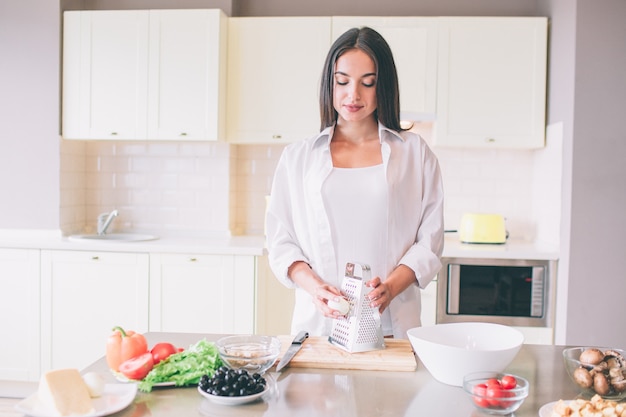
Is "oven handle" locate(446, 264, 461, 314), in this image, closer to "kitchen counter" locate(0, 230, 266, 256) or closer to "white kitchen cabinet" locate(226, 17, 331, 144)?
"kitchen counter" locate(0, 230, 266, 256)

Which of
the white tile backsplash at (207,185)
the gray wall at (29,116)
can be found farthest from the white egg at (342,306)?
the gray wall at (29,116)

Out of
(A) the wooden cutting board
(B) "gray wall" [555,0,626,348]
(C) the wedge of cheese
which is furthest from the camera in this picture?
(B) "gray wall" [555,0,626,348]

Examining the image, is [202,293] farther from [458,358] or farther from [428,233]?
[458,358]

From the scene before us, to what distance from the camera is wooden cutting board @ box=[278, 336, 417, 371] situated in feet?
5.39

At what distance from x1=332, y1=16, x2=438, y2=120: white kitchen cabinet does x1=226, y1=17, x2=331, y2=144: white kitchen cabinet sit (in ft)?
0.87

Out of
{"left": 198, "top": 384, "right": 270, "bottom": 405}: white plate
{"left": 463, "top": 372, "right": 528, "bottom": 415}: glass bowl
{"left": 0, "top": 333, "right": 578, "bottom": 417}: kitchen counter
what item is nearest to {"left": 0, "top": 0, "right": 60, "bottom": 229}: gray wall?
{"left": 0, "top": 333, "right": 578, "bottom": 417}: kitchen counter

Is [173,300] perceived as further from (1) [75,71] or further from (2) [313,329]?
(2) [313,329]

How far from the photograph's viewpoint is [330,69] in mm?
2004

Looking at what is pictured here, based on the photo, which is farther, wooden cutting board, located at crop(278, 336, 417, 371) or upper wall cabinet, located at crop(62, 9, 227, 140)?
upper wall cabinet, located at crop(62, 9, 227, 140)

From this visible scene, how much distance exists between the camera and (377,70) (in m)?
1.97

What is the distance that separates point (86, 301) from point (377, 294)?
2.56 meters

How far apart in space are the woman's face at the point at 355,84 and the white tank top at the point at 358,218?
0.61 feet

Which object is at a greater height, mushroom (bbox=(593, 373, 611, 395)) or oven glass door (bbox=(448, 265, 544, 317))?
mushroom (bbox=(593, 373, 611, 395))

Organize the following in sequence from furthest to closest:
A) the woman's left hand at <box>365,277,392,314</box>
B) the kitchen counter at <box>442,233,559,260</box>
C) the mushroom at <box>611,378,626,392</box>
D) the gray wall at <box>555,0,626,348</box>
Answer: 1. the kitchen counter at <box>442,233,559,260</box>
2. the gray wall at <box>555,0,626,348</box>
3. the woman's left hand at <box>365,277,392,314</box>
4. the mushroom at <box>611,378,626,392</box>
